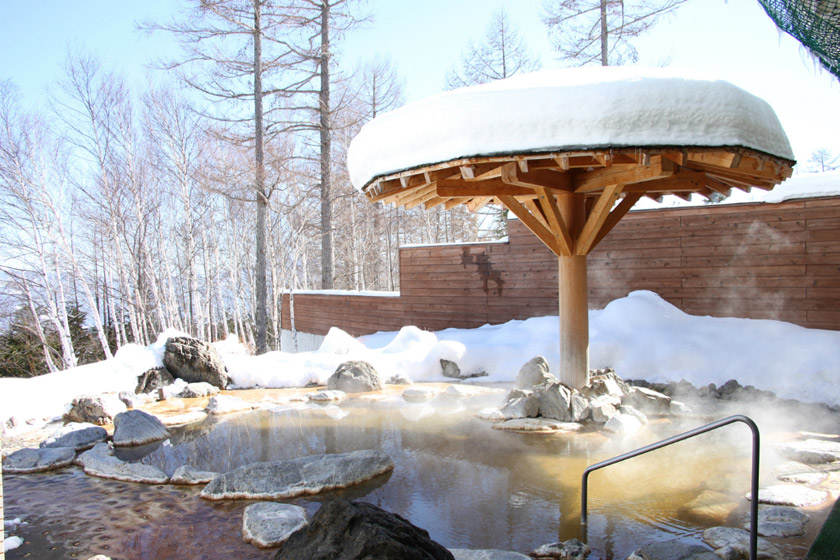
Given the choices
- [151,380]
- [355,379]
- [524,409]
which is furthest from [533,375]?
[151,380]

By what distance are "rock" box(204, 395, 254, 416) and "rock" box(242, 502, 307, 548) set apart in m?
3.91

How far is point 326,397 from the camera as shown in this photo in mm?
8492

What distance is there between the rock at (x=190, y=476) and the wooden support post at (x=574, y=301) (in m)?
4.20

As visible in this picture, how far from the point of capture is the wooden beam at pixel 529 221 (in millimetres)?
6273

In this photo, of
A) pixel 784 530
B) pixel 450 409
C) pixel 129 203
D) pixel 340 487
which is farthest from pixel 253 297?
pixel 784 530

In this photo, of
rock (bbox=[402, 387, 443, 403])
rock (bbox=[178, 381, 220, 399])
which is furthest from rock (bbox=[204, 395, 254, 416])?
rock (bbox=[402, 387, 443, 403])

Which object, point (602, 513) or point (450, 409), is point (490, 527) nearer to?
point (602, 513)

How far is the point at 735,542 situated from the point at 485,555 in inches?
63.4

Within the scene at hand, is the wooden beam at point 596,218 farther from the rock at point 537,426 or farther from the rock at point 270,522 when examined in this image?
the rock at point 270,522

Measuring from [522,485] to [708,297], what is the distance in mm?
6974

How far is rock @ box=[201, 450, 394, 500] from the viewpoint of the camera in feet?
15.3

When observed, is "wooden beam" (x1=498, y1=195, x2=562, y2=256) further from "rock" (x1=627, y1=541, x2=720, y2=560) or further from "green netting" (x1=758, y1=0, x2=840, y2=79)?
"rock" (x1=627, y1=541, x2=720, y2=560)

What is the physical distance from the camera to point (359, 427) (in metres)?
6.79

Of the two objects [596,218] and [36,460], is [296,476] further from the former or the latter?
[596,218]
